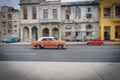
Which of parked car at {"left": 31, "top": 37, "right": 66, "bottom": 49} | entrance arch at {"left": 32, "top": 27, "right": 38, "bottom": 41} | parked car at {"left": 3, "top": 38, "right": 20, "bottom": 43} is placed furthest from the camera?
parked car at {"left": 31, "top": 37, "right": 66, "bottom": 49}

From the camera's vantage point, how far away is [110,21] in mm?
929

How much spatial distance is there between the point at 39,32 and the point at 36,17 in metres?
0.16

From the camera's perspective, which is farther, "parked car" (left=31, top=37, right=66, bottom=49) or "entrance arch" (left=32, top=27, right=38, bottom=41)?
"parked car" (left=31, top=37, right=66, bottom=49)

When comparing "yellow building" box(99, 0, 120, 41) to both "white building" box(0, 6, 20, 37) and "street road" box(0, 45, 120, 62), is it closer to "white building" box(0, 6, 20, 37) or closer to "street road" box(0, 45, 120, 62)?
"street road" box(0, 45, 120, 62)

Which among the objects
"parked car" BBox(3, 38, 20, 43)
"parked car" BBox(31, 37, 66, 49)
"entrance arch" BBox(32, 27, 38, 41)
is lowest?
"parked car" BBox(31, 37, 66, 49)

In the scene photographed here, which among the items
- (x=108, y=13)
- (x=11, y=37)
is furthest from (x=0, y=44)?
(x=108, y=13)

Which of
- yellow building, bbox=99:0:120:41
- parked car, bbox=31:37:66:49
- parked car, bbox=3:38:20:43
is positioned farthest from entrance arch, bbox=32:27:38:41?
yellow building, bbox=99:0:120:41

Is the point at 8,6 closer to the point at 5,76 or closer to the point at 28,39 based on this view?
the point at 28,39

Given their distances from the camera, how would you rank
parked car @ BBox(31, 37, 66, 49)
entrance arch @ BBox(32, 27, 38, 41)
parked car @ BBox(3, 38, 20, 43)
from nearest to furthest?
parked car @ BBox(3, 38, 20, 43) → entrance arch @ BBox(32, 27, 38, 41) → parked car @ BBox(31, 37, 66, 49)

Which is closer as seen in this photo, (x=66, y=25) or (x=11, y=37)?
(x=11, y=37)

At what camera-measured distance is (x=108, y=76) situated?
89 centimetres

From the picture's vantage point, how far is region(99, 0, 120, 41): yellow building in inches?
30.5

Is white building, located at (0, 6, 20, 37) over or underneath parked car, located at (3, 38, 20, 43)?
over

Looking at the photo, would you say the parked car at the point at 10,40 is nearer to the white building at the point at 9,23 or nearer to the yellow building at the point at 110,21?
the white building at the point at 9,23
